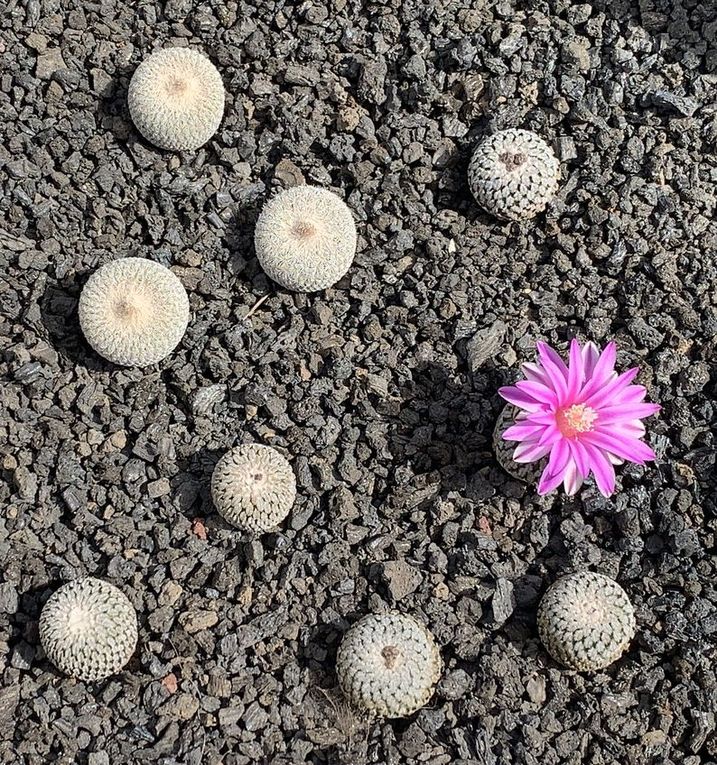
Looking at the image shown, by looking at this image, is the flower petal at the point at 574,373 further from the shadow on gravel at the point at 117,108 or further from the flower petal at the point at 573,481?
the shadow on gravel at the point at 117,108

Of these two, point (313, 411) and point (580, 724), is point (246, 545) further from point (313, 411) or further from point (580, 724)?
point (580, 724)

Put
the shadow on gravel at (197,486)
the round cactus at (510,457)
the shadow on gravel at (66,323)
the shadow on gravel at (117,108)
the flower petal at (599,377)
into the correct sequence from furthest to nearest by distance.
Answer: the shadow on gravel at (117,108) → the shadow on gravel at (66,323) → the shadow on gravel at (197,486) → the round cactus at (510,457) → the flower petal at (599,377)

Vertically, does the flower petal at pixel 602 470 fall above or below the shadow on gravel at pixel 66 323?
above

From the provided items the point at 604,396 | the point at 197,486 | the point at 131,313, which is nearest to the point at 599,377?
the point at 604,396

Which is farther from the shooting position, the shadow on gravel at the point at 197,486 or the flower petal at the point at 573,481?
the shadow on gravel at the point at 197,486

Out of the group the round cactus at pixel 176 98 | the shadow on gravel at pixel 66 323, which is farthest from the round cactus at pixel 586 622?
the round cactus at pixel 176 98

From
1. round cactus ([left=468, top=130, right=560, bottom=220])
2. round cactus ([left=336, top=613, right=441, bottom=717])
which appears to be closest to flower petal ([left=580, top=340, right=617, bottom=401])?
round cactus ([left=468, top=130, right=560, bottom=220])

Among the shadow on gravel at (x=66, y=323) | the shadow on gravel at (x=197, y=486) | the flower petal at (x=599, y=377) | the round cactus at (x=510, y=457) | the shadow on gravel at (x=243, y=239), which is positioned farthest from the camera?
the shadow on gravel at (x=243, y=239)
